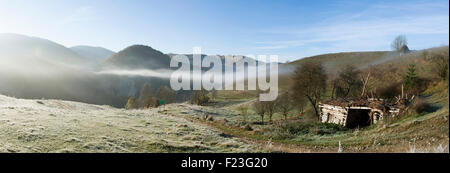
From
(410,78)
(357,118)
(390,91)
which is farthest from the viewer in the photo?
(357,118)

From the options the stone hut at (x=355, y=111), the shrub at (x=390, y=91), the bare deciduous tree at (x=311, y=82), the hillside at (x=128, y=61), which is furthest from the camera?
the hillside at (x=128, y=61)

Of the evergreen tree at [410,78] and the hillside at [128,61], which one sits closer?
the evergreen tree at [410,78]

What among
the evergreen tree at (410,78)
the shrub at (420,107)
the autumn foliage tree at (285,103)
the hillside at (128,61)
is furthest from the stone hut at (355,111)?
the hillside at (128,61)

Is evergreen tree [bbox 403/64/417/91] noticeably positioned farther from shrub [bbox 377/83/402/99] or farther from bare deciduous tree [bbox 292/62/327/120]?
bare deciduous tree [bbox 292/62/327/120]

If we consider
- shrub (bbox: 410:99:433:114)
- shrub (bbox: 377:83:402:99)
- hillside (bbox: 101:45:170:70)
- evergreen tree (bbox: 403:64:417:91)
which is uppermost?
hillside (bbox: 101:45:170:70)

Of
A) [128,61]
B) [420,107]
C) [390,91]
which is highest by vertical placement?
[128,61]

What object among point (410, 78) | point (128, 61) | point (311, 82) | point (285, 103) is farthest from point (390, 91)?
point (128, 61)

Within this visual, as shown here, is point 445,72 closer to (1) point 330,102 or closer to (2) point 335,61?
(2) point 335,61

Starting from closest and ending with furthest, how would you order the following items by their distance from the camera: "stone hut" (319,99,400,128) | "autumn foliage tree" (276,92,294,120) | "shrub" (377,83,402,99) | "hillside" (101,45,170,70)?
"shrub" (377,83,402,99) < "stone hut" (319,99,400,128) < "autumn foliage tree" (276,92,294,120) < "hillside" (101,45,170,70)

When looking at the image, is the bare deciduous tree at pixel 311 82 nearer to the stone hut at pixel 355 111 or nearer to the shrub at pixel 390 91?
the stone hut at pixel 355 111

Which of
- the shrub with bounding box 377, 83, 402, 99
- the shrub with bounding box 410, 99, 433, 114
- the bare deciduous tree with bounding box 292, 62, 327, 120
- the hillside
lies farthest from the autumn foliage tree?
the hillside

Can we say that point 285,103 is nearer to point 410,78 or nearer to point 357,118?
point 357,118
